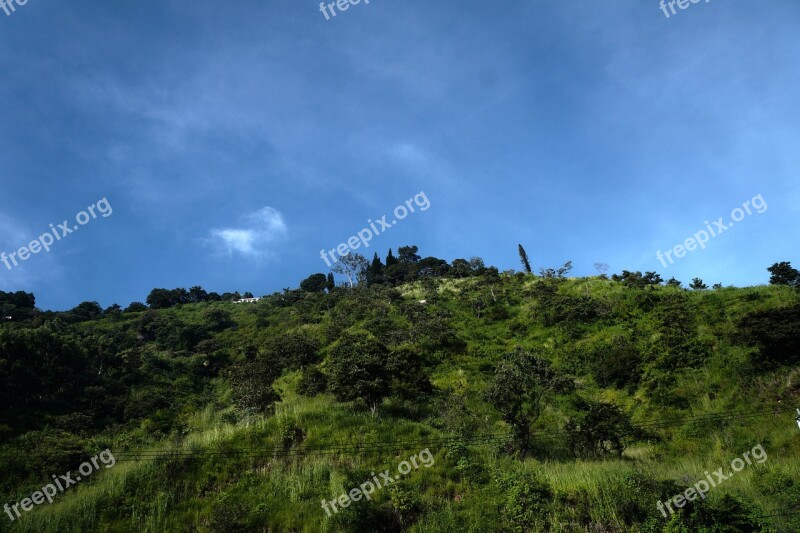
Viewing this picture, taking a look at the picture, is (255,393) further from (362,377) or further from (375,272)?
(375,272)

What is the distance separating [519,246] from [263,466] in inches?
2687

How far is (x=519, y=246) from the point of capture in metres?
80.5

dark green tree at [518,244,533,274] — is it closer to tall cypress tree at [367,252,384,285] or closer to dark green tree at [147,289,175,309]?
tall cypress tree at [367,252,384,285]

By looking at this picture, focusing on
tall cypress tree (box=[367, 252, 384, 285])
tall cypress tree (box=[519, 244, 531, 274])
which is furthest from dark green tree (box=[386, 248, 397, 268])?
tall cypress tree (box=[519, 244, 531, 274])

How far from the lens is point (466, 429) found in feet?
75.2

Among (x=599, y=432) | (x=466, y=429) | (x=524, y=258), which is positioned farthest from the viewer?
(x=524, y=258)

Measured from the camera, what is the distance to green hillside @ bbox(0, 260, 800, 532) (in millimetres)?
15109

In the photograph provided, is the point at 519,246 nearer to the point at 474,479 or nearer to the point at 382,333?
the point at 382,333

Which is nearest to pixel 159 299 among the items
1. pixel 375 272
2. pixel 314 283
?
pixel 314 283

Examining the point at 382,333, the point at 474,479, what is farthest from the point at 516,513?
the point at 382,333

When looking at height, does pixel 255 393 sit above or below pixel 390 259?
below

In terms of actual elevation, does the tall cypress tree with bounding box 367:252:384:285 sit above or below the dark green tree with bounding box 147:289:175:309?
below

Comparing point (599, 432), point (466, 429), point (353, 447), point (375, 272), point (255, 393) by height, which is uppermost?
point (375, 272)

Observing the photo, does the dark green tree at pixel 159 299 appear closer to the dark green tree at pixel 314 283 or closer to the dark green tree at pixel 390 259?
the dark green tree at pixel 314 283
